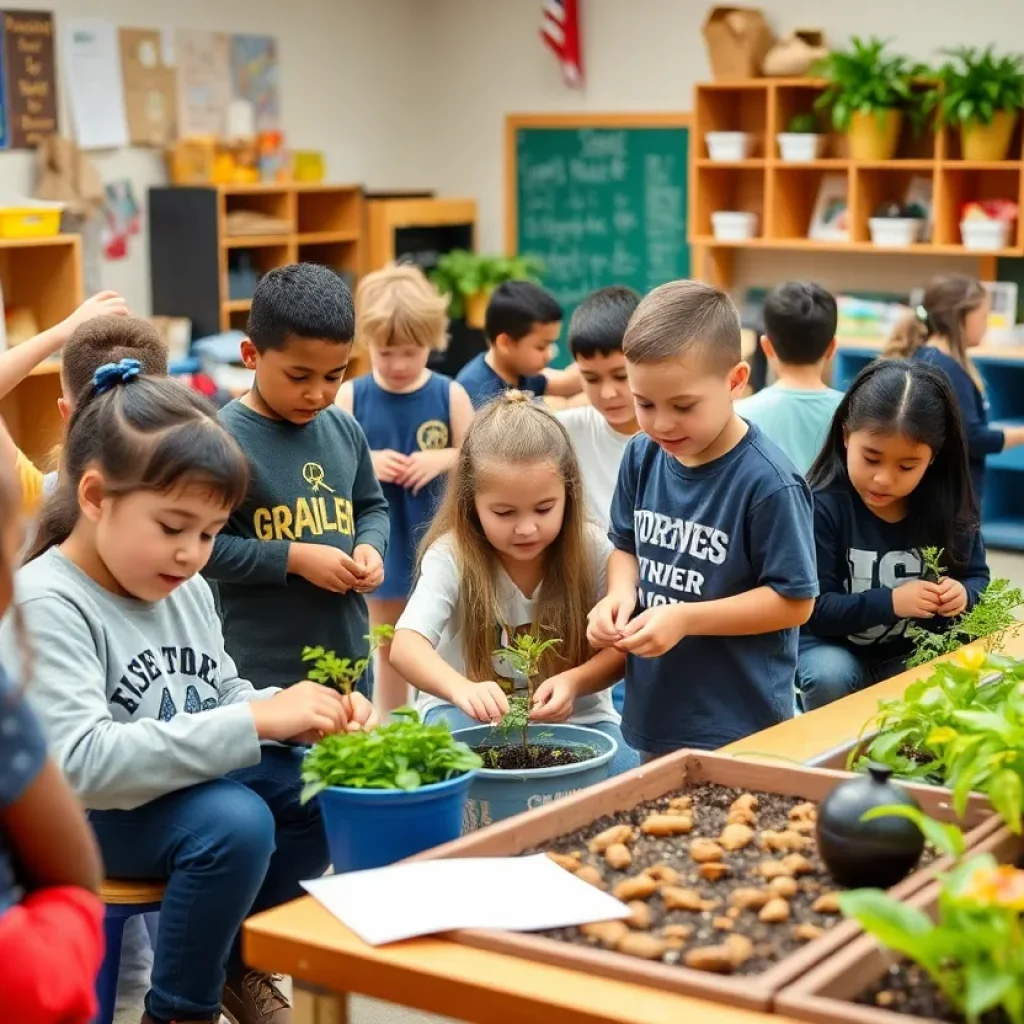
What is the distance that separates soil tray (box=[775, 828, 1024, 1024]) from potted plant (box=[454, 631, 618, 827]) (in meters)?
0.62

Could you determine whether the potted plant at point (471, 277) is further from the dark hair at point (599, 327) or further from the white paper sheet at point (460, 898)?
the white paper sheet at point (460, 898)

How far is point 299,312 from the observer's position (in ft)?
8.30

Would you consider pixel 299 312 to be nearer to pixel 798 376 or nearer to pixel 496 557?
pixel 496 557

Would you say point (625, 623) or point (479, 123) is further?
point (479, 123)

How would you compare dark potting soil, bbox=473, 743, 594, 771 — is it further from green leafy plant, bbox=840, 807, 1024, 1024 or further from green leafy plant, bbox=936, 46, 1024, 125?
green leafy plant, bbox=936, 46, 1024, 125

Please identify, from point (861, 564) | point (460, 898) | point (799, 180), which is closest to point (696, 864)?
point (460, 898)

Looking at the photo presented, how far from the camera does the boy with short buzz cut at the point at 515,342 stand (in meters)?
3.97

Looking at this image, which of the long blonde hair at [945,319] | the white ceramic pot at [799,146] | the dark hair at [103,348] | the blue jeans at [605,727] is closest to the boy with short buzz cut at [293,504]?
the dark hair at [103,348]

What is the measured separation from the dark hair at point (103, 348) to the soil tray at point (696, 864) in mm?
1223

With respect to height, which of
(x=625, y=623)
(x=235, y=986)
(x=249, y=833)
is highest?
(x=625, y=623)

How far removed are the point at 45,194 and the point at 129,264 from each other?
1.91 feet

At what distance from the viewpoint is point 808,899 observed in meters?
1.48

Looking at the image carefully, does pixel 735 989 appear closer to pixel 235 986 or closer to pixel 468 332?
pixel 235 986

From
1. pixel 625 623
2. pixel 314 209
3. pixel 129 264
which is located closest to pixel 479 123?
pixel 314 209
